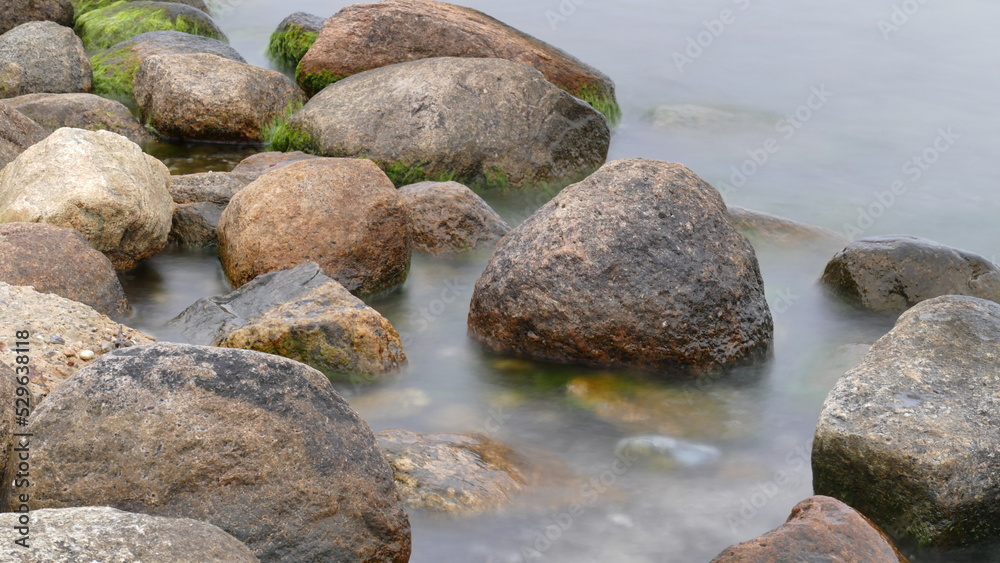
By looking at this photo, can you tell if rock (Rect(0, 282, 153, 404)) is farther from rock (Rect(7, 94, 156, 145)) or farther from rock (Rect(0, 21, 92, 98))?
rock (Rect(0, 21, 92, 98))

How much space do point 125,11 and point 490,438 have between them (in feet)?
37.4

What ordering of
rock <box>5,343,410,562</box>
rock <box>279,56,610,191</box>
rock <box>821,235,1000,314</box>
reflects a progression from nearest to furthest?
rock <box>5,343,410,562</box> < rock <box>821,235,1000,314</box> < rock <box>279,56,610,191</box>

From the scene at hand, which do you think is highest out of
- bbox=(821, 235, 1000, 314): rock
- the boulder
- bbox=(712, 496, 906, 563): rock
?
the boulder

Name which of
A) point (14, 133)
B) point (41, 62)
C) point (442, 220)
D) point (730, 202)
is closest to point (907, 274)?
point (730, 202)

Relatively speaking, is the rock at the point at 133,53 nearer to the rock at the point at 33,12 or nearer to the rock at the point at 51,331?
the rock at the point at 33,12

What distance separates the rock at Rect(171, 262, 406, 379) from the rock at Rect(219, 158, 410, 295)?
0.51 metres

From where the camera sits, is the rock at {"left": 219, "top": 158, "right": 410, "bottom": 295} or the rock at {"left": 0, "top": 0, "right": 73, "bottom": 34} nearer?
the rock at {"left": 219, "top": 158, "right": 410, "bottom": 295}

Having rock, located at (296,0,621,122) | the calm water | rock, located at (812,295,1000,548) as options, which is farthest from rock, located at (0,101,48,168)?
rock, located at (812,295,1000,548)

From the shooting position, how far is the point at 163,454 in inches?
157

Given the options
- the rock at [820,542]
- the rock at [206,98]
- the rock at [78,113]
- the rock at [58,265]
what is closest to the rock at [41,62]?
the rock at [78,113]

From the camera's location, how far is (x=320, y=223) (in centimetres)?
752

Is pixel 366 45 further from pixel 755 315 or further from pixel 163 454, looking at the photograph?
pixel 163 454

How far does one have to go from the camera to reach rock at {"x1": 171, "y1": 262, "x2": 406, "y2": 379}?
6.43 m

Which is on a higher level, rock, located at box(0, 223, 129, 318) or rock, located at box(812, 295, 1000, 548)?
rock, located at box(812, 295, 1000, 548)
